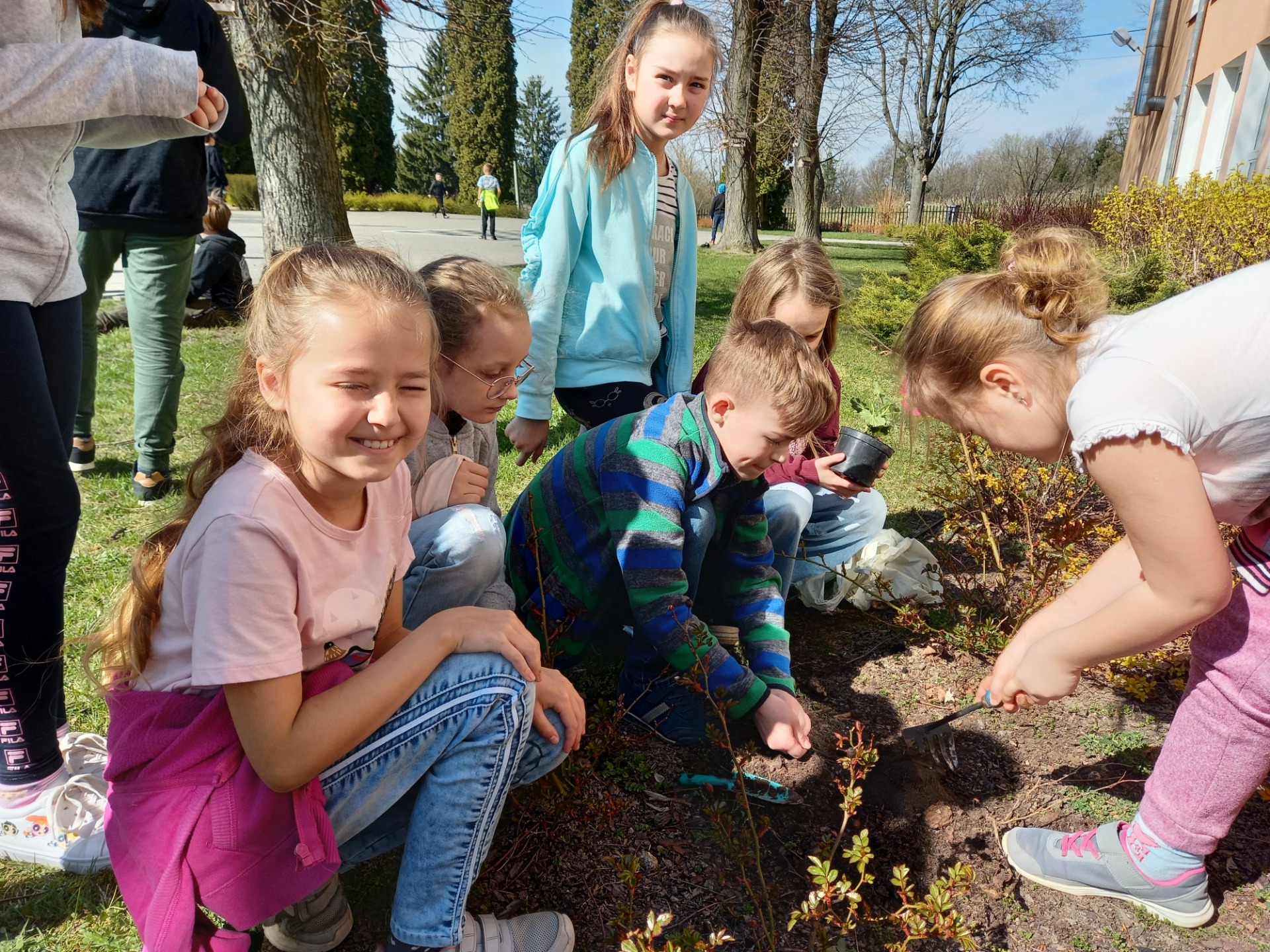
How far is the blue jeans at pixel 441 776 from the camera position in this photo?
1324mm

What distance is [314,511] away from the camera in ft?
4.20

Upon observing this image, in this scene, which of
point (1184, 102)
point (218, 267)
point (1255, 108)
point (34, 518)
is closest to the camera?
point (34, 518)

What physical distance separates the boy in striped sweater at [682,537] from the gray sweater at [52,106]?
1.12 metres

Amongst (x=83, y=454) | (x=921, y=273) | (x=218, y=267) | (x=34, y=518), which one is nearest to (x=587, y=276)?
(x=34, y=518)

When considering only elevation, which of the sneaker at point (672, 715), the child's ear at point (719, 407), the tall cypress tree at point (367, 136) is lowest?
the sneaker at point (672, 715)

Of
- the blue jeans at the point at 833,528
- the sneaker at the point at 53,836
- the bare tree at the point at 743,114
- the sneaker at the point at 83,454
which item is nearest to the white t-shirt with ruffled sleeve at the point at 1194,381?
the blue jeans at the point at 833,528

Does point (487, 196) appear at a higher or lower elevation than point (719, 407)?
higher

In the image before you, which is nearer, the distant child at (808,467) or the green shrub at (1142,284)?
the distant child at (808,467)

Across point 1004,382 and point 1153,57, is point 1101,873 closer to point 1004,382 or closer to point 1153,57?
point 1004,382

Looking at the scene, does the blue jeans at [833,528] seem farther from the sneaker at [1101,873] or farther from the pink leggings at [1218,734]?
the pink leggings at [1218,734]

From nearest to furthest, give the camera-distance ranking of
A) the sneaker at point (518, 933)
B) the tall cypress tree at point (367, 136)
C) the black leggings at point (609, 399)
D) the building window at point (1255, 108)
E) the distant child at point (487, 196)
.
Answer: the sneaker at point (518, 933) < the black leggings at point (609, 399) < the building window at point (1255, 108) < the distant child at point (487, 196) < the tall cypress tree at point (367, 136)

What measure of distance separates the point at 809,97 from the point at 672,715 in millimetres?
16198

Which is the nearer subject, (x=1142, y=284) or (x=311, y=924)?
(x=311, y=924)

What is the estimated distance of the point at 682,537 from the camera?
6.37 ft
